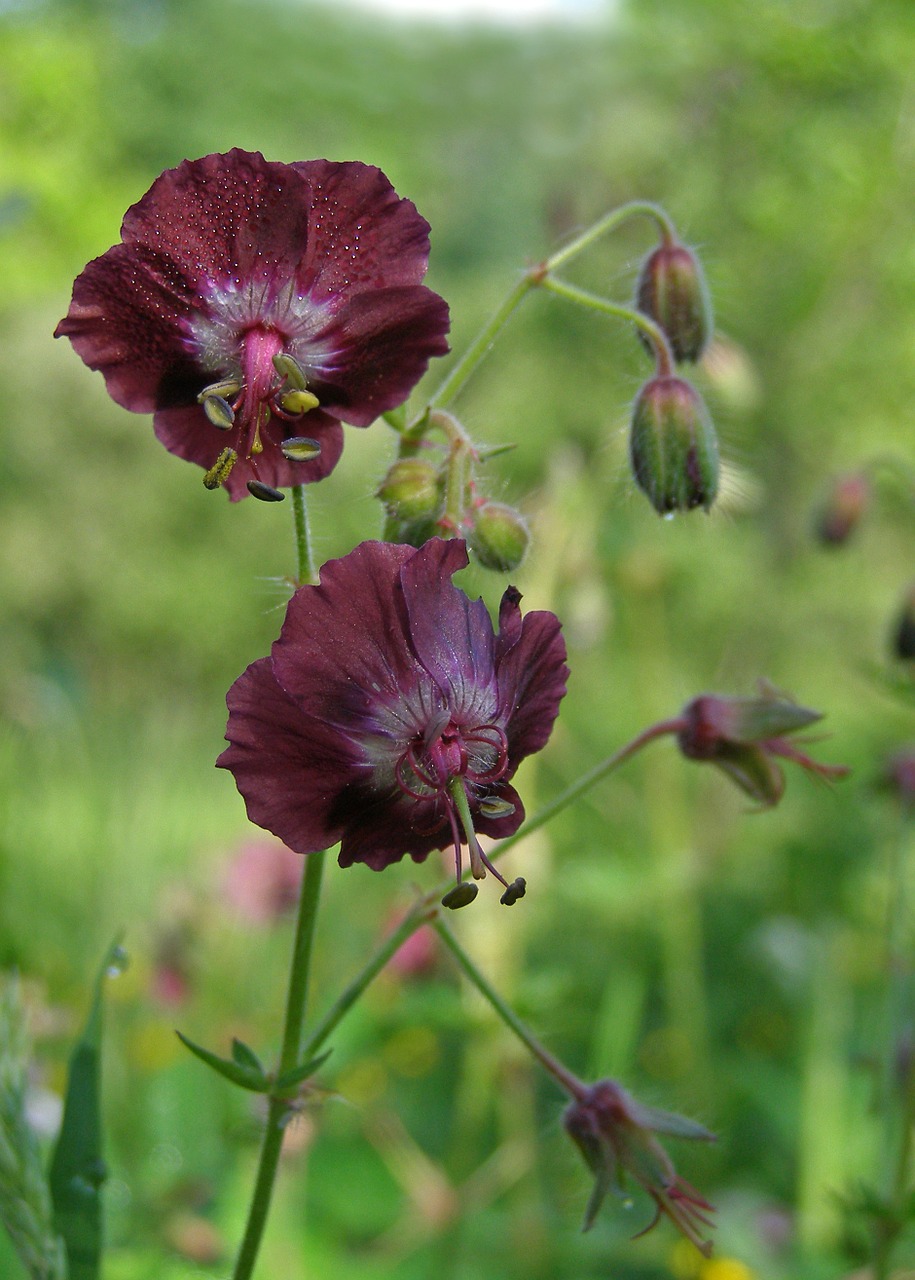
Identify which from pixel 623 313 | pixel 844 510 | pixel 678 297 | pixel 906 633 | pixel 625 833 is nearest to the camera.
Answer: pixel 623 313

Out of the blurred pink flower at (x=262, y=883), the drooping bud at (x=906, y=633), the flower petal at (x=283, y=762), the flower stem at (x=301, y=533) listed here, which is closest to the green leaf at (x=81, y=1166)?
the flower petal at (x=283, y=762)

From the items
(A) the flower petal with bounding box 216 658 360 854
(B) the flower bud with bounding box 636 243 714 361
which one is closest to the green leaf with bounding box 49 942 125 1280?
(A) the flower petal with bounding box 216 658 360 854

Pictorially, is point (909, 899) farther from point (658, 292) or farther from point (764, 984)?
point (658, 292)

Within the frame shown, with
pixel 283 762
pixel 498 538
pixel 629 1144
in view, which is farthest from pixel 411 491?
pixel 629 1144

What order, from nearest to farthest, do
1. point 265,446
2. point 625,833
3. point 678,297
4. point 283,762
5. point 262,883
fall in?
point 283,762, point 265,446, point 678,297, point 262,883, point 625,833

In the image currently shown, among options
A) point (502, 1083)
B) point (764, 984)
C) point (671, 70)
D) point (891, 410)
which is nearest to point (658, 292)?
point (502, 1083)

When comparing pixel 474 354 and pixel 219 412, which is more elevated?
pixel 474 354

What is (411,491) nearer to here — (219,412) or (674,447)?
(219,412)
